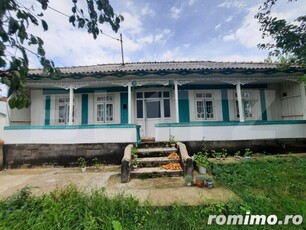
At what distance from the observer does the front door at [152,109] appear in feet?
31.2

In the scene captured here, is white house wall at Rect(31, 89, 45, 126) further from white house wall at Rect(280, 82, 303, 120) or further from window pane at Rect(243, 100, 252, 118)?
white house wall at Rect(280, 82, 303, 120)

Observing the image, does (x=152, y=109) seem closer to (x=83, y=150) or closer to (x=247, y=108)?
(x=83, y=150)

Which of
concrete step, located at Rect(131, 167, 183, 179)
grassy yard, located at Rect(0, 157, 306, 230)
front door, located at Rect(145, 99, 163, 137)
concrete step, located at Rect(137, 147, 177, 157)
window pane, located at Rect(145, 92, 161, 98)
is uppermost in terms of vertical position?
window pane, located at Rect(145, 92, 161, 98)

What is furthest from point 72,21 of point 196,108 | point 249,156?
point 196,108

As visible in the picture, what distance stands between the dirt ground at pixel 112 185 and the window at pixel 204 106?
5.18m

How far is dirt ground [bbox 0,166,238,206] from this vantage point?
149 inches

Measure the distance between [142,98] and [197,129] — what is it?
11.3ft

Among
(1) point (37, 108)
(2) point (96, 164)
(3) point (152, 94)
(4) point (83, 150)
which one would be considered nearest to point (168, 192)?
(2) point (96, 164)

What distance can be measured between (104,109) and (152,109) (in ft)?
8.28

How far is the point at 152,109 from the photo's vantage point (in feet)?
31.6

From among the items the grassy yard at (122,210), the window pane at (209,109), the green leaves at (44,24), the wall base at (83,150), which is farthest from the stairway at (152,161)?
the green leaves at (44,24)

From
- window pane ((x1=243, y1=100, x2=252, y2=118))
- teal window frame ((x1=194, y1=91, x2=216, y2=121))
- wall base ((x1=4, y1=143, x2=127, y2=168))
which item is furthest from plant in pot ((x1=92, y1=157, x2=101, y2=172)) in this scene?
window pane ((x1=243, y1=100, x2=252, y2=118))

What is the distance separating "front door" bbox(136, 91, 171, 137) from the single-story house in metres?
0.05

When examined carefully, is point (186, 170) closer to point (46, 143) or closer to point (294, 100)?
point (46, 143)
